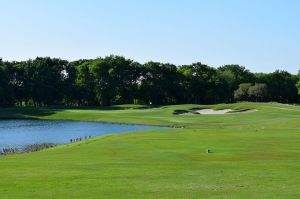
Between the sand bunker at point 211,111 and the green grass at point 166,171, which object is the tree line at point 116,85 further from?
the green grass at point 166,171

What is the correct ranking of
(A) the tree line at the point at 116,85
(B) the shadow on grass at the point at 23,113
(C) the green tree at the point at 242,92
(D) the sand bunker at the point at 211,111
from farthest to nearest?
1. (C) the green tree at the point at 242,92
2. (A) the tree line at the point at 116,85
3. (B) the shadow on grass at the point at 23,113
4. (D) the sand bunker at the point at 211,111

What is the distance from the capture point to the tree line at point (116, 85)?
140750mm

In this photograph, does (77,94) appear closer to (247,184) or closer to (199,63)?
(199,63)

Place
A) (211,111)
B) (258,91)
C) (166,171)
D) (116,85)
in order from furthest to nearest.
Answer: (116,85) → (258,91) → (211,111) → (166,171)

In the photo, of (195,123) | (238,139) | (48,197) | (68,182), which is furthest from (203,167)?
(195,123)

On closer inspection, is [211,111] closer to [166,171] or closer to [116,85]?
[116,85]

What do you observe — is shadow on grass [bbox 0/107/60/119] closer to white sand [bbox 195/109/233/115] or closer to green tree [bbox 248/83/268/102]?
white sand [bbox 195/109/233/115]

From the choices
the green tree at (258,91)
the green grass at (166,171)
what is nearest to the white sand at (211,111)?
the green tree at (258,91)

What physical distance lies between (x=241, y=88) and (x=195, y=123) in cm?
7187

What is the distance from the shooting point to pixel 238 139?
39.2 meters

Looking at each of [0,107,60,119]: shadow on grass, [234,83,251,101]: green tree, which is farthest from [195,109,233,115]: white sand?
[234,83,251,101]: green tree

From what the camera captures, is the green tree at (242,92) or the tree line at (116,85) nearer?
the tree line at (116,85)

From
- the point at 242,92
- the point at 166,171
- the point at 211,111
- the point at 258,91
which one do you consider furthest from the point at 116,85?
the point at 166,171

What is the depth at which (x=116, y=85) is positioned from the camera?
145000 millimetres
